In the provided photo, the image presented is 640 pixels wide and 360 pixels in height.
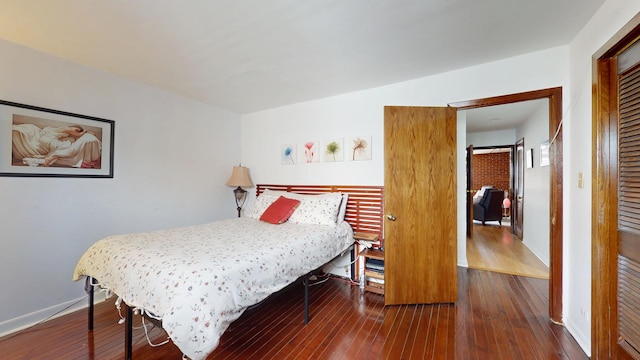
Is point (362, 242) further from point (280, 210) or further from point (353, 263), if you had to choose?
point (280, 210)

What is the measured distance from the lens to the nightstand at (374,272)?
2794 mm

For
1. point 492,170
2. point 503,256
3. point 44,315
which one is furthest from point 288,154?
point 492,170

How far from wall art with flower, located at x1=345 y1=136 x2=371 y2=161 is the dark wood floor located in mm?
1683

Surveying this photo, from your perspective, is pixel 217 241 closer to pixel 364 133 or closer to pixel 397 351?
pixel 397 351

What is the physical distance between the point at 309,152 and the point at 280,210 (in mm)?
995

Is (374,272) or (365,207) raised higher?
(365,207)

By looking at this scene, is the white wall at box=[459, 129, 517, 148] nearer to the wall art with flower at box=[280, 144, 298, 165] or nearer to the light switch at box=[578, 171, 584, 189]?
the light switch at box=[578, 171, 584, 189]

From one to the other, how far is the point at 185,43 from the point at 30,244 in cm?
230

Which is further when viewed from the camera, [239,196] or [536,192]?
[536,192]

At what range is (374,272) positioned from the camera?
2.83 metres

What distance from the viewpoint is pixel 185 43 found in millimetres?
2133

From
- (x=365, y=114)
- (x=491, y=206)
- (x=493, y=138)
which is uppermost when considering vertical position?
(x=493, y=138)

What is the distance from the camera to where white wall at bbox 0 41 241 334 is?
219cm

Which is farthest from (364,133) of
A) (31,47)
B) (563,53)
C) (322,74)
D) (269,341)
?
(31,47)
